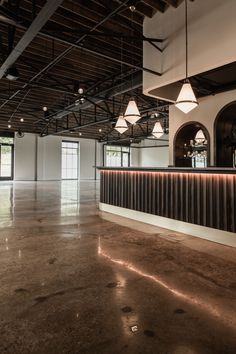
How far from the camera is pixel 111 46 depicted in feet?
20.7

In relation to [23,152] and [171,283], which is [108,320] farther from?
[23,152]

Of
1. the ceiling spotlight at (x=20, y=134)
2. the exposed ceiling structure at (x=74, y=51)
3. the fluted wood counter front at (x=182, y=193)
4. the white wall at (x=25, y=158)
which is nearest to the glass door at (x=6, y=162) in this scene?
the white wall at (x=25, y=158)

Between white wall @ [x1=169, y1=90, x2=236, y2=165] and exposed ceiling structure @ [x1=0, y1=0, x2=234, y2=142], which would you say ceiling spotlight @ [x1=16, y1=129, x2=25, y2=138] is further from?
white wall @ [x1=169, y1=90, x2=236, y2=165]

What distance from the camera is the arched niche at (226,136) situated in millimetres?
6840

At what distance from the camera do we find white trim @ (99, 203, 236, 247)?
4223 mm

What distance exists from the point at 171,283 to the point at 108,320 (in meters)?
0.95

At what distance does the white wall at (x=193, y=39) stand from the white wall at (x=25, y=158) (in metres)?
16.6

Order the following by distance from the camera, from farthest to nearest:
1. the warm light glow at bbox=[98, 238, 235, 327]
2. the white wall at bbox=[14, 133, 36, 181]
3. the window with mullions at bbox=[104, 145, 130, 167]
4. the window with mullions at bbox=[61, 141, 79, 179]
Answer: the window with mullions at bbox=[104, 145, 130, 167]
the window with mullions at bbox=[61, 141, 79, 179]
the white wall at bbox=[14, 133, 36, 181]
the warm light glow at bbox=[98, 238, 235, 327]

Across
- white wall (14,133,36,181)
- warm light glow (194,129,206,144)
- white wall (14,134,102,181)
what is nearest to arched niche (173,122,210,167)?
warm light glow (194,129,206,144)

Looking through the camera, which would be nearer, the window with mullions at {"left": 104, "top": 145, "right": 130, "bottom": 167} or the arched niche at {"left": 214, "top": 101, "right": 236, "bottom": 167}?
the arched niche at {"left": 214, "top": 101, "right": 236, "bottom": 167}

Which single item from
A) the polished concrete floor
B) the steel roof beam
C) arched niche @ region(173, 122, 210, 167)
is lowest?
the polished concrete floor

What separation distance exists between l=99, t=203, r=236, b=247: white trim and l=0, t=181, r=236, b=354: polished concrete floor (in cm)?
18

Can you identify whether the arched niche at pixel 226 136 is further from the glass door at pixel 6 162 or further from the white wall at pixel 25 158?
the glass door at pixel 6 162

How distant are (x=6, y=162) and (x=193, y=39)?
1859 centimetres
